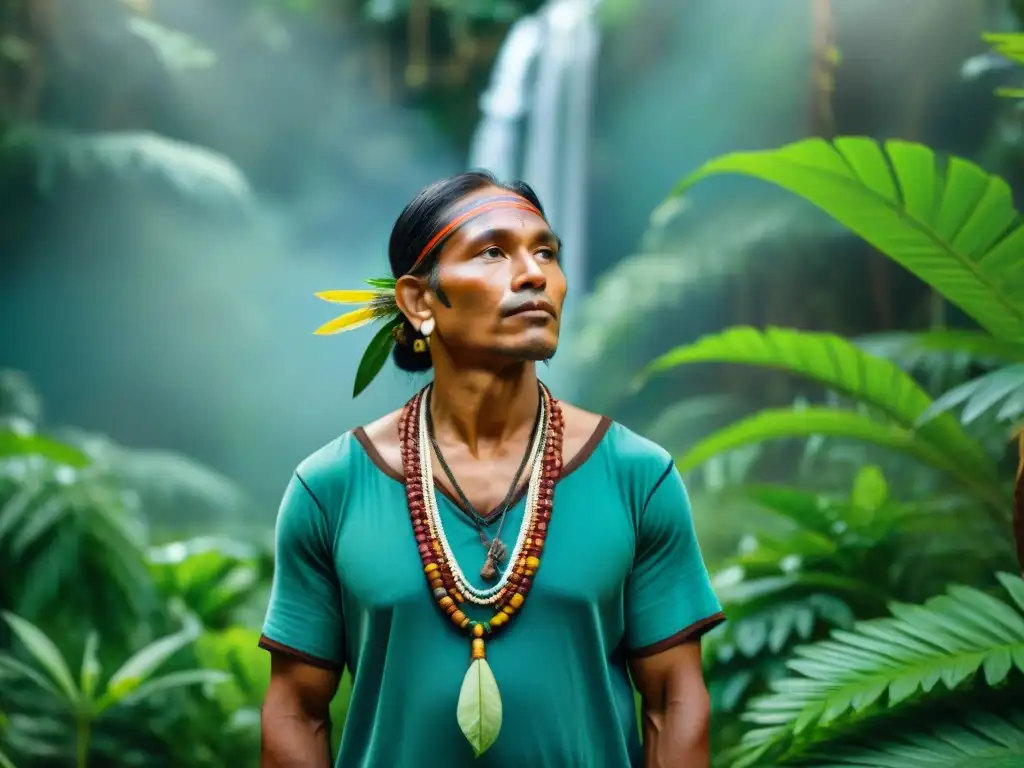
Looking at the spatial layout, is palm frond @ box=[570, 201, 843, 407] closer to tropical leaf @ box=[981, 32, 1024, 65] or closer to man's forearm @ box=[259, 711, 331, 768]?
tropical leaf @ box=[981, 32, 1024, 65]

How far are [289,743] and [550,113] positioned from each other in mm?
4488

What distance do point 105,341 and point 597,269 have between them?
89.4 inches

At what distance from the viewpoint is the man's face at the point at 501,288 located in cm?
121

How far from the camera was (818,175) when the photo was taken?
1977 millimetres

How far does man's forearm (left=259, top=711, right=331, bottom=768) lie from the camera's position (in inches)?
48.5

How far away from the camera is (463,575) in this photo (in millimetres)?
1192

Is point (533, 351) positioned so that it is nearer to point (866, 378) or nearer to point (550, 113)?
point (866, 378)

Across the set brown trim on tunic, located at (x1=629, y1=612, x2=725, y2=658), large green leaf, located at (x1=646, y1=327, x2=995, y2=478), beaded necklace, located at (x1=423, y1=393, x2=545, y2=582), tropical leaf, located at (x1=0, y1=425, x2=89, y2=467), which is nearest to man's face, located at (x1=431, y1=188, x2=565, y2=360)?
beaded necklace, located at (x1=423, y1=393, x2=545, y2=582)

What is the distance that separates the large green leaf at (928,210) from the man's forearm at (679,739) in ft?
3.36

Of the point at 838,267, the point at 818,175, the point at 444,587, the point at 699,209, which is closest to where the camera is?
the point at 444,587

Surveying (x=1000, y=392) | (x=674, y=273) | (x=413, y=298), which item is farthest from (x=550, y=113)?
(x=413, y=298)

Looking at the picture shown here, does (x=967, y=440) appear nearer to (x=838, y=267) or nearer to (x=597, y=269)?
(x=838, y=267)

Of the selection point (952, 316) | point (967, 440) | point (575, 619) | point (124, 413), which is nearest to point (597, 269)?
point (952, 316)

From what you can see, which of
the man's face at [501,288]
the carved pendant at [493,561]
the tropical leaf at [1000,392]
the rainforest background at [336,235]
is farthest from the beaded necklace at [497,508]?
the rainforest background at [336,235]
